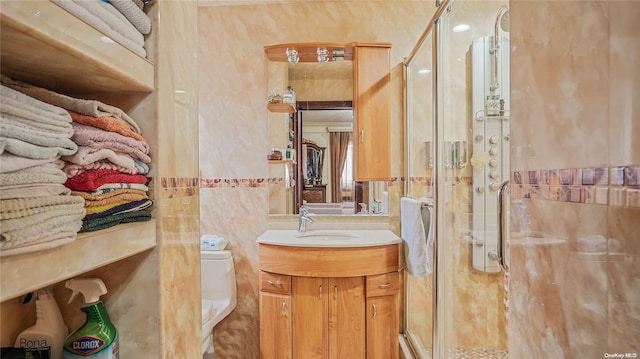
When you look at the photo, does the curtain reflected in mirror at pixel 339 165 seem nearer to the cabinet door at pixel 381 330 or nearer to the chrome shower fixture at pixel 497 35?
the cabinet door at pixel 381 330

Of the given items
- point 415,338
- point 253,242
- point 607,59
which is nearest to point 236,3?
point 253,242

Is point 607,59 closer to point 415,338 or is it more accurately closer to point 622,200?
point 622,200

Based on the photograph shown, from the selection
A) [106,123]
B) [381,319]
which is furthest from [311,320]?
[106,123]

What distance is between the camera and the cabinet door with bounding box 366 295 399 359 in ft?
5.76

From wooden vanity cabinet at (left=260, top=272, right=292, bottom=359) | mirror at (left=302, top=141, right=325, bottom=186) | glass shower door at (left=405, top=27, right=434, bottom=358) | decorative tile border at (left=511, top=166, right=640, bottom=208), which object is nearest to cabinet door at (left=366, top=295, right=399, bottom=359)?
glass shower door at (left=405, top=27, right=434, bottom=358)

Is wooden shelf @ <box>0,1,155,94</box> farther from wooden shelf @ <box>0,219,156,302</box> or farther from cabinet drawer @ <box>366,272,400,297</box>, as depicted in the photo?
cabinet drawer @ <box>366,272,400,297</box>

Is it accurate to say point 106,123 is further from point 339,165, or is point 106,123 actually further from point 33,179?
point 339,165

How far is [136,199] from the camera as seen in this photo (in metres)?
0.68

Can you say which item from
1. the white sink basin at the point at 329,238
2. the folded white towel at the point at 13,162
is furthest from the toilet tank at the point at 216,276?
the folded white towel at the point at 13,162

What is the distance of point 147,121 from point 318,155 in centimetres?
154

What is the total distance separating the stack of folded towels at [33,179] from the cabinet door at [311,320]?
1399 mm

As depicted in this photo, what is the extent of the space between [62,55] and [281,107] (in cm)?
171

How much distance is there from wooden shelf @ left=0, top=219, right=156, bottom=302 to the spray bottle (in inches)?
8.4

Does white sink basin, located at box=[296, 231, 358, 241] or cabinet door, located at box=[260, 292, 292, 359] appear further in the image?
white sink basin, located at box=[296, 231, 358, 241]
